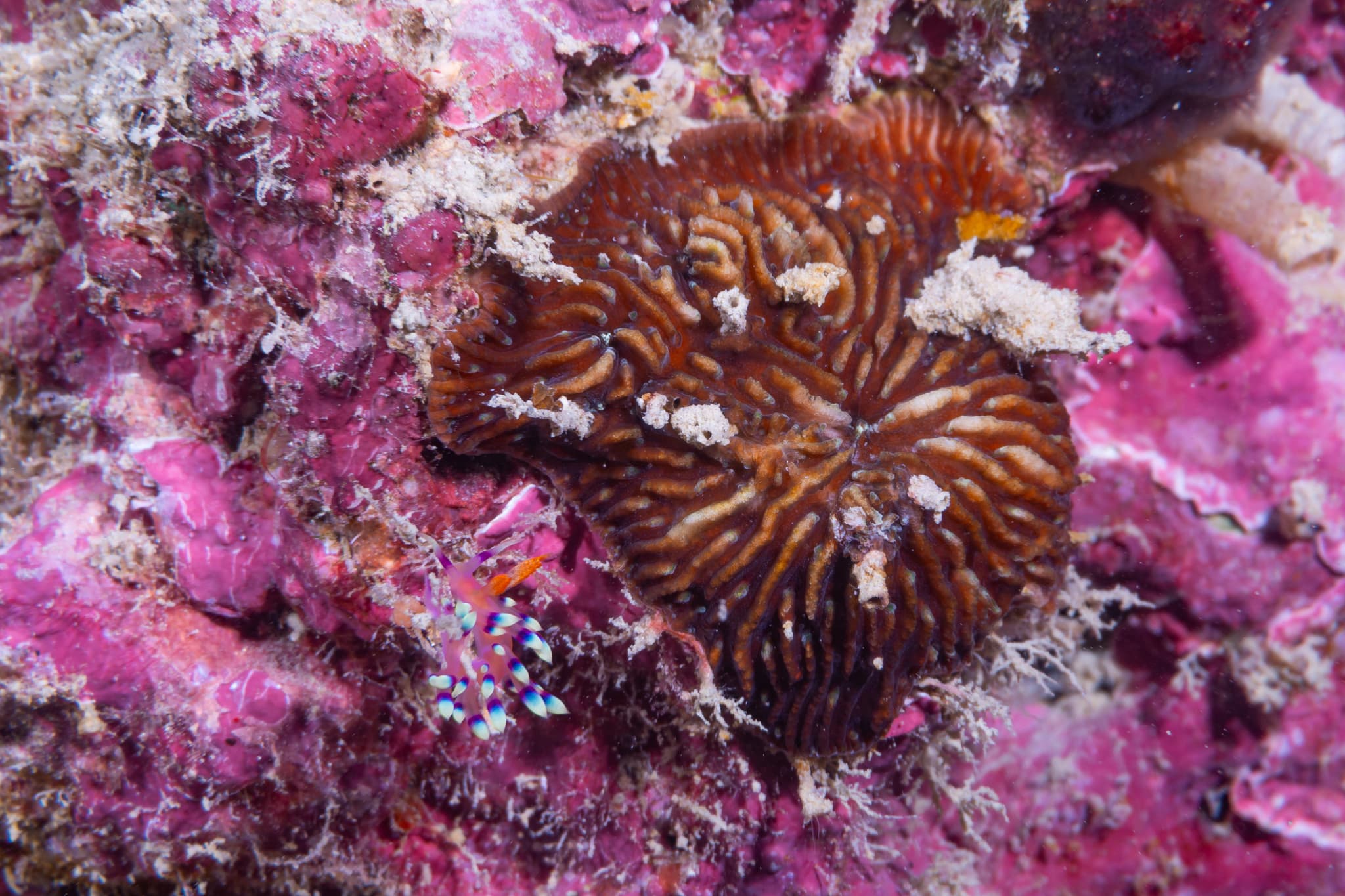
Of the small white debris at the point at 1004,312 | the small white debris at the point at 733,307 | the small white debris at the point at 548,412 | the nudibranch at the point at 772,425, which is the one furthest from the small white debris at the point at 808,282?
the small white debris at the point at 548,412

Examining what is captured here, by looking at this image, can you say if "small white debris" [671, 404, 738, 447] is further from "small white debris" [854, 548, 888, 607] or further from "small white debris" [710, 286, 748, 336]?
"small white debris" [854, 548, 888, 607]

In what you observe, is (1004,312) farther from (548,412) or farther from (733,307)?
(548,412)

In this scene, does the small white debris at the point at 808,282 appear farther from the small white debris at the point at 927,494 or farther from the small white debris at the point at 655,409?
the small white debris at the point at 927,494

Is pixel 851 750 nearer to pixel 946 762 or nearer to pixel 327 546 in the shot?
pixel 946 762

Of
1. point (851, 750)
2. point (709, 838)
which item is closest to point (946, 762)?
point (851, 750)

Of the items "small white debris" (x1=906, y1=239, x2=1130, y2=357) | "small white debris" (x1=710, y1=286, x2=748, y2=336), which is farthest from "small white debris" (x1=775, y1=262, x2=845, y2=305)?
"small white debris" (x1=906, y1=239, x2=1130, y2=357)

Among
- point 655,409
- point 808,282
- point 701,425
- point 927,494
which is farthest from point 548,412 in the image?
point 927,494
